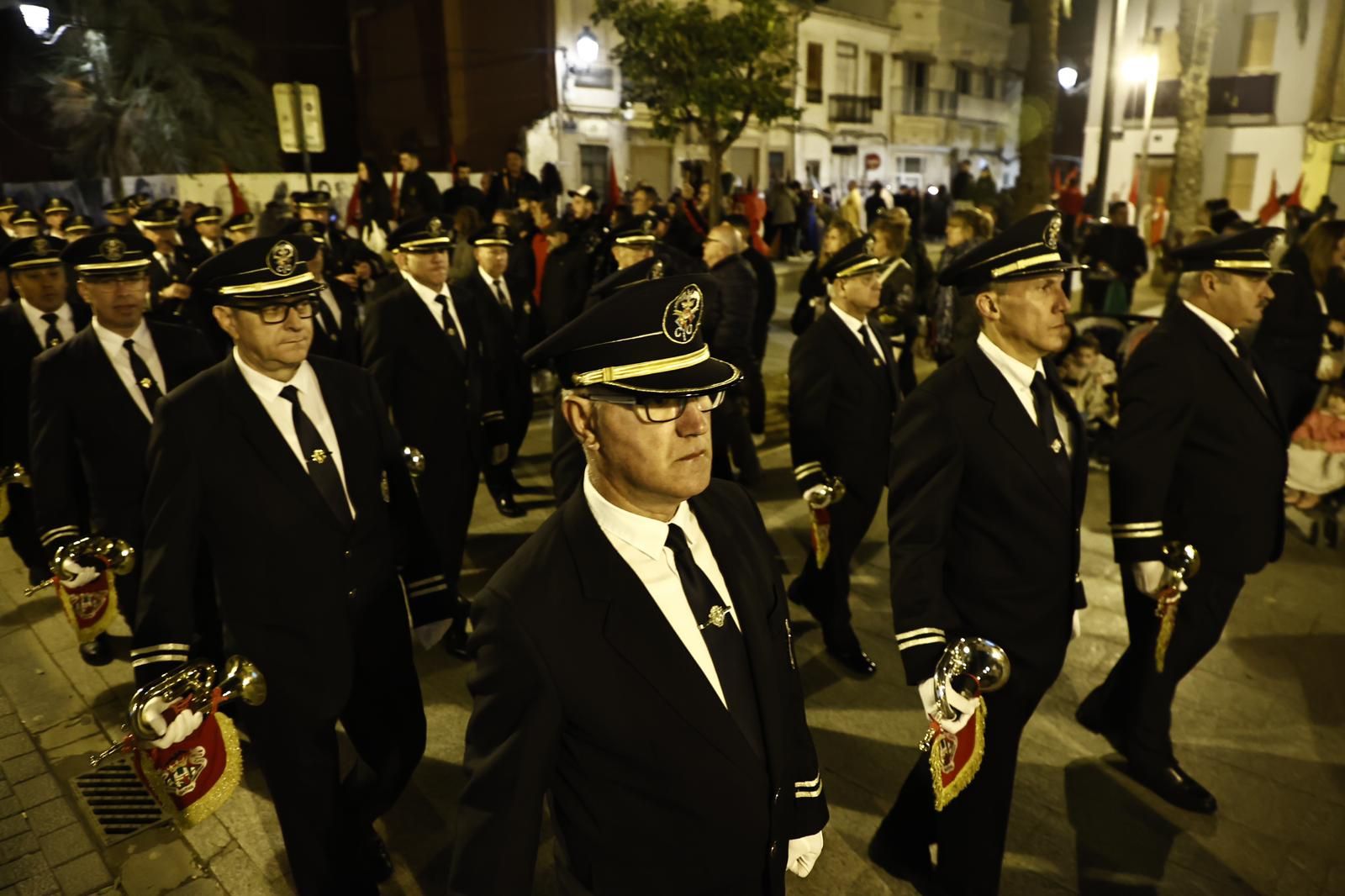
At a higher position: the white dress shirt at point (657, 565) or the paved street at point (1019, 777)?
the white dress shirt at point (657, 565)

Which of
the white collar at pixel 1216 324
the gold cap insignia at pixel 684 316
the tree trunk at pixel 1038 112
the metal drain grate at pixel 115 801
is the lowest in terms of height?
the metal drain grate at pixel 115 801

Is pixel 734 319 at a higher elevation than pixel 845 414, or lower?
higher

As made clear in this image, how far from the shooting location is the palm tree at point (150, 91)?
1953cm

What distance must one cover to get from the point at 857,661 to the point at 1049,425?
237 centimetres

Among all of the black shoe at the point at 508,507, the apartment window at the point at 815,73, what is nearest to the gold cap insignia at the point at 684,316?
the black shoe at the point at 508,507

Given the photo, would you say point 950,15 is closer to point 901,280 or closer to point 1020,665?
point 901,280

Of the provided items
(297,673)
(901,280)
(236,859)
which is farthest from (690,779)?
(901,280)

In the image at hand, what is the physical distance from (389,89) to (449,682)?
23.0 metres

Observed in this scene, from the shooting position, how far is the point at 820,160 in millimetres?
39156

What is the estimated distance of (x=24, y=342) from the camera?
6207 mm

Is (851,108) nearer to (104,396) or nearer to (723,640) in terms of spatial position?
(104,396)

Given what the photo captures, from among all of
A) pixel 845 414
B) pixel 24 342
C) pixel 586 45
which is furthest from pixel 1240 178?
pixel 24 342

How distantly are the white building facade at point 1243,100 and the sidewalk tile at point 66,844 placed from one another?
27628 millimetres

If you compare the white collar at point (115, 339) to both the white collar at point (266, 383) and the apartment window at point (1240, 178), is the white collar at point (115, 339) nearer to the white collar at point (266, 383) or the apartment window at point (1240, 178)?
the white collar at point (266, 383)
